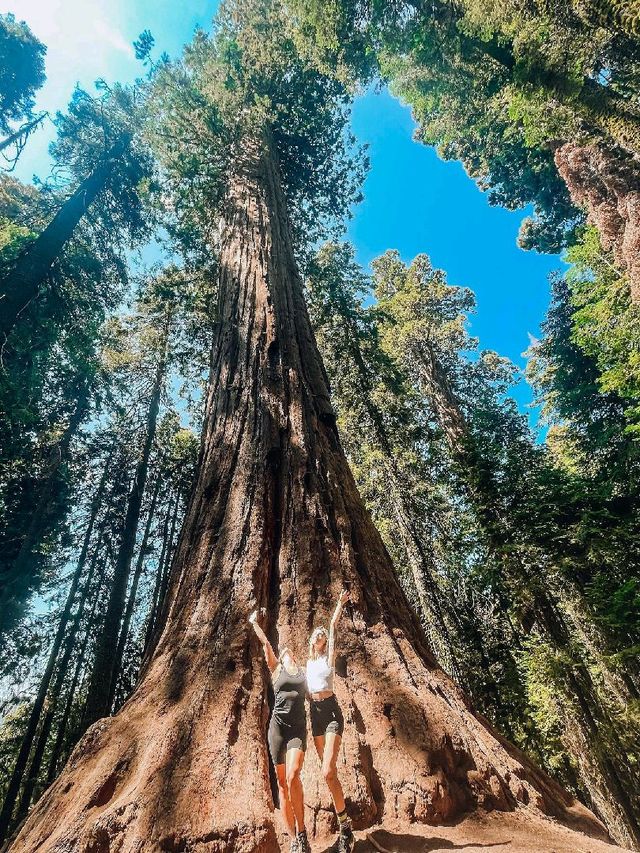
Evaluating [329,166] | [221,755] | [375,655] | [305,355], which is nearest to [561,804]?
[375,655]

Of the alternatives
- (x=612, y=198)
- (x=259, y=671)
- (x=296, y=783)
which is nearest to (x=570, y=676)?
(x=259, y=671)

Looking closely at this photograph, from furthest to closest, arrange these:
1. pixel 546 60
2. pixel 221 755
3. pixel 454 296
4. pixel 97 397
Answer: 1. pixel 454 296
2. pixel 97 397
3. pixel 546 60
4. pixel 221 755

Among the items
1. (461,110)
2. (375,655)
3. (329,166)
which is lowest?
(375,655)

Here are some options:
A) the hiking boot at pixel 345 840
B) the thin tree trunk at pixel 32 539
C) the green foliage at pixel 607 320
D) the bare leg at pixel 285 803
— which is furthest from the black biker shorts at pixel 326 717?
the thin tree trunk at pixel 32 539

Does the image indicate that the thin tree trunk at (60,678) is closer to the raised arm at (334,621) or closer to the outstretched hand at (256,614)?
the outstretched hand at (256,614)

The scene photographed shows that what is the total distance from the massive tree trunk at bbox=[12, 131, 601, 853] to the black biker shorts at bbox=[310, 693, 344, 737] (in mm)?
117

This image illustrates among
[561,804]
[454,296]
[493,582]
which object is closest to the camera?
[561,804]

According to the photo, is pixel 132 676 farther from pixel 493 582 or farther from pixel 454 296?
pixel 454 296

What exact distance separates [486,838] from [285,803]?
3.09ft

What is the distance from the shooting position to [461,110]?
10.5 meters

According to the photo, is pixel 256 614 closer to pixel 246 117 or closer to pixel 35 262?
pixel 35 262

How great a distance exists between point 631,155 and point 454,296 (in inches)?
341

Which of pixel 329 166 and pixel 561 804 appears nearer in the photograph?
pixel 561 804

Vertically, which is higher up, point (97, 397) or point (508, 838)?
point (97, 397)
